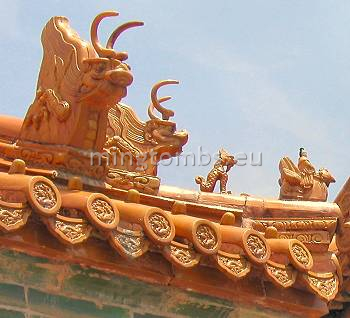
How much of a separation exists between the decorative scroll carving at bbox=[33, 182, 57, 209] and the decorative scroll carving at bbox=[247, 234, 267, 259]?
1.27 metres

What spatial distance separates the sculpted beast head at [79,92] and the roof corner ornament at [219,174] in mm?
3010

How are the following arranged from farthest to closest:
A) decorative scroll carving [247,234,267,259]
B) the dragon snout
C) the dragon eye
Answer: the dragon eye < the dragon snout < decorative scroll carving [247,234,267,259]

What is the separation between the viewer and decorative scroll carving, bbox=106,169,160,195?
6930 millimetres

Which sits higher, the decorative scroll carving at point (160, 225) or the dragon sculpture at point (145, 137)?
the dragon sculpture at point (145, 137)

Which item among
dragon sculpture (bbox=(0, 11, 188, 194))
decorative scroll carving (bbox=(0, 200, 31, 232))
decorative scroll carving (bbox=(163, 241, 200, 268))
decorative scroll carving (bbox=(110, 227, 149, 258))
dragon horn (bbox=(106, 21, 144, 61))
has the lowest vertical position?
decorative scroll carving (bbox=(163, 241, 200, 268))

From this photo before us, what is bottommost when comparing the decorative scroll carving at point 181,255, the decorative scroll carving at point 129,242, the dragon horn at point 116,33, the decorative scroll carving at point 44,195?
the decorative scroll carving at point 181,255

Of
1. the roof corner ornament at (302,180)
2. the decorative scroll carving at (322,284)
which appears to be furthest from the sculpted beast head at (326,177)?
the decorative scroll carving at (322,284)

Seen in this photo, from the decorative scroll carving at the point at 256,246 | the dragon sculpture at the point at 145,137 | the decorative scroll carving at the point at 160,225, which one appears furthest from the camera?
the dragon sculpture at the point at 145,137

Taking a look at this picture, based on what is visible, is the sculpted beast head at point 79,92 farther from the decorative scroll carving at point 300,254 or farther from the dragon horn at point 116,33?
the decorative scroll carving at point 300,254

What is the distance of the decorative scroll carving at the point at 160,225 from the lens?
5.47m

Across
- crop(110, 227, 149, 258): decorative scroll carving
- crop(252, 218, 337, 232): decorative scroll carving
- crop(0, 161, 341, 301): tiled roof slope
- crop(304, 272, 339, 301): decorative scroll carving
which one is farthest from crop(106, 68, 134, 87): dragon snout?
crop(252, 218, 337, 232): decorative scroll carving

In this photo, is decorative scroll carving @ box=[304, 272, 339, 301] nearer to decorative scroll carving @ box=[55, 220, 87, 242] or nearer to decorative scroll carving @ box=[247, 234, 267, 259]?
decorative scroll carving @ box=[247, 234, 267, 259]

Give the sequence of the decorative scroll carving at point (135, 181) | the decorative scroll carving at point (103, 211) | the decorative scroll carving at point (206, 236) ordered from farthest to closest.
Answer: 1. the decorative scroll carving at point (135, 181)
2. the decorative scroll carving at point (206, 236)
3. the decorative scroll carving at point (103, 211)

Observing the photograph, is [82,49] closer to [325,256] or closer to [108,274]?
[108,274]
